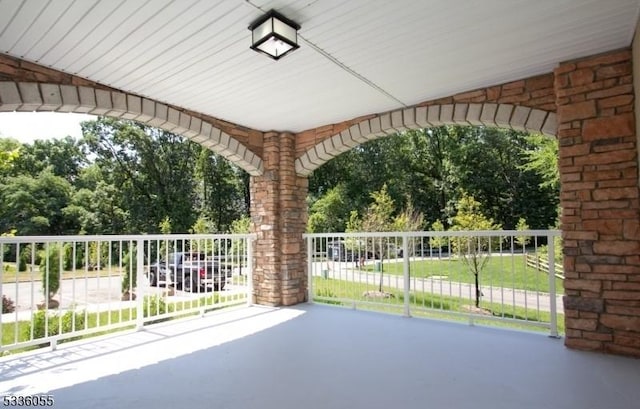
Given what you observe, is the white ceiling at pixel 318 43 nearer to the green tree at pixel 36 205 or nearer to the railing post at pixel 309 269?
the railing post at pixel 309 269

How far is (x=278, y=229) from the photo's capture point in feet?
17.3

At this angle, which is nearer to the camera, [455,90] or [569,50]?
[569,50]

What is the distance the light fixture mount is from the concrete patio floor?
2357 mm

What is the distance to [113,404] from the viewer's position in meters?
2.23

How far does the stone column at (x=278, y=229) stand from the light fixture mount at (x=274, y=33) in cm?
269

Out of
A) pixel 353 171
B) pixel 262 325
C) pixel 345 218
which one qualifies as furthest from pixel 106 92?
pixel 353 171

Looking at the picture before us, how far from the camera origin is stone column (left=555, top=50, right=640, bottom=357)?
2939mm

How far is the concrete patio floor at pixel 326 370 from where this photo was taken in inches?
89.2

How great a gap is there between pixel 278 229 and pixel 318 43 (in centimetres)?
302

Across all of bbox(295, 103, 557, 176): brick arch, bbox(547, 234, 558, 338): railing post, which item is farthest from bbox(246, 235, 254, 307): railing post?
bbox(547, 234, 558, 338): railing post

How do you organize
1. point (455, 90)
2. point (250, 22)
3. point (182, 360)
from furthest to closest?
point (455, 90) → point (182, 360) → point (250, 22)

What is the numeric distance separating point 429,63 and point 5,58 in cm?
Result: 355

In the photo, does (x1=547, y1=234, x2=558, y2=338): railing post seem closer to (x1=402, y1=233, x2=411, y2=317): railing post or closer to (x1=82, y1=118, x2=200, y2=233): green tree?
(x1=402, y1=233, x2=411, y2=317): railing post

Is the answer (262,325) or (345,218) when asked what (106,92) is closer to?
(262,325)
